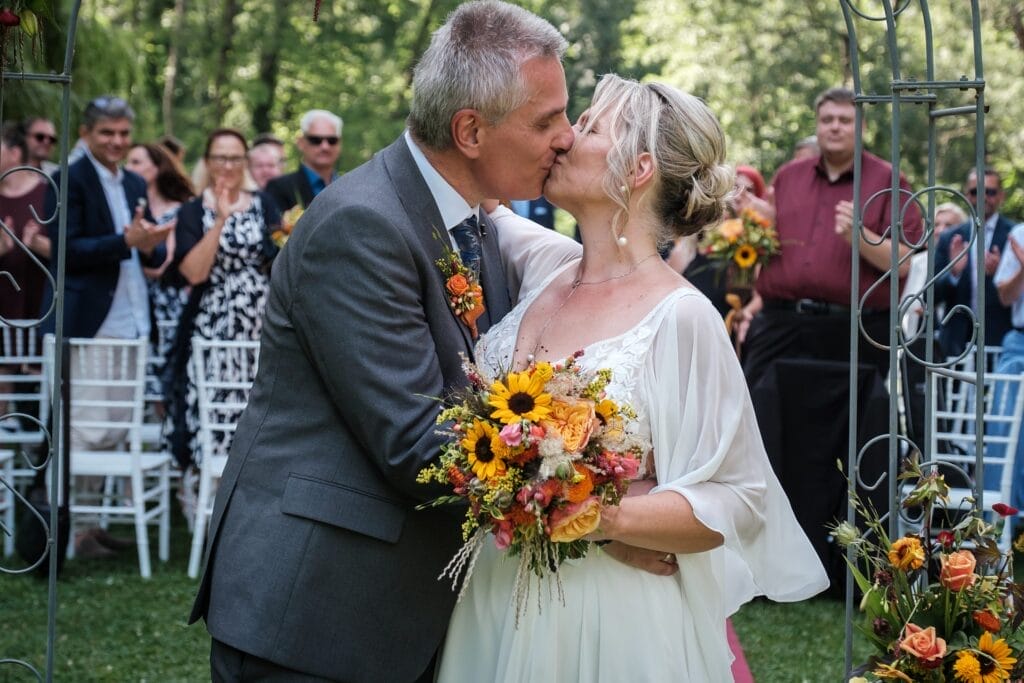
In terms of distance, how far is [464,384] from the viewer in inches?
115

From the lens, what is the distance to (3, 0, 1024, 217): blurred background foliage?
18.5 metres

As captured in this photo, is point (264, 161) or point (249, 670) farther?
point (264, 161)

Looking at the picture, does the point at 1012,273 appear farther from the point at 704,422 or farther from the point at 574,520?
the point at 574,520

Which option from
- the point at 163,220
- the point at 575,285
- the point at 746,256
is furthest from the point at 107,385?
the point at 575,285

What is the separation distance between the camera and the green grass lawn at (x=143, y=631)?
227 inches

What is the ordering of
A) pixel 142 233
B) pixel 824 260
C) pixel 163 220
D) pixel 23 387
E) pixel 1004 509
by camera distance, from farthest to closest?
pixel 163 220, pixel 23 387, pixel 142 233, pixel 824 260, pixel 1004 509

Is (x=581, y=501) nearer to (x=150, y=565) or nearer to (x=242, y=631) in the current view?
(x=242, y=631)

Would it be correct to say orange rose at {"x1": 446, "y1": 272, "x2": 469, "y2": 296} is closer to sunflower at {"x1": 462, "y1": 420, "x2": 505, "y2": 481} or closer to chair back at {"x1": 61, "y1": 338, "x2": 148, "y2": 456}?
sunflower at {"x1": 462, "y1": 420, "x2": 505, "y2": 481}

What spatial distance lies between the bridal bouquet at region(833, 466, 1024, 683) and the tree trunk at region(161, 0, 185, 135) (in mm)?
17597

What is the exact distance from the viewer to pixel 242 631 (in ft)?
9.34

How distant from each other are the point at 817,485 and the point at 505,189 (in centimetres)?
453

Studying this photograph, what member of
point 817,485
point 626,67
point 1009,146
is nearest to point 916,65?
point 1009,146

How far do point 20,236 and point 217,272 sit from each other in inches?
59.0

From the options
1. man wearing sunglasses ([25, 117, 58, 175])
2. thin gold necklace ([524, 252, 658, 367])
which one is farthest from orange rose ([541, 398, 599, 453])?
man wearing sunglasses ([25, 117, 58, 175])
